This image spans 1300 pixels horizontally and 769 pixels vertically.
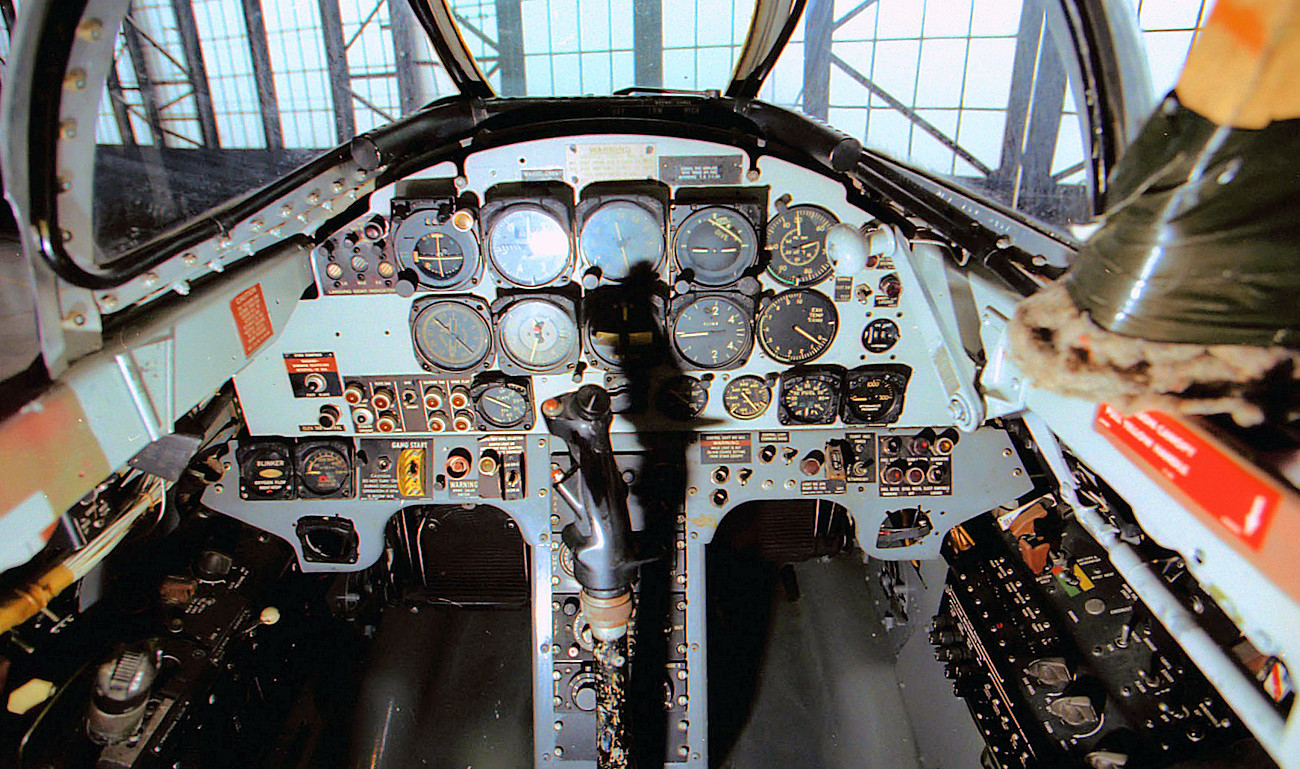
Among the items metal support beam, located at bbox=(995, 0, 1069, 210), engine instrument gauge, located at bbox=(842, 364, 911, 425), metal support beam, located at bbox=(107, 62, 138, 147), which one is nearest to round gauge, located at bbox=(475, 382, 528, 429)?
engine instrument gauge, located at bbox=(842, 364, 911, 425)

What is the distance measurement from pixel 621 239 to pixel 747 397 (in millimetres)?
786

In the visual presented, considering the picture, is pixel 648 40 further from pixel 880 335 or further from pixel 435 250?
pixel 880 335

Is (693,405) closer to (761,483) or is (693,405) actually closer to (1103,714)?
(761,483)

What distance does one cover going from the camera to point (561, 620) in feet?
8.18

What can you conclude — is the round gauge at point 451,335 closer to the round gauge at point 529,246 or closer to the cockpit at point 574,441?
the cockpit at point 574,441

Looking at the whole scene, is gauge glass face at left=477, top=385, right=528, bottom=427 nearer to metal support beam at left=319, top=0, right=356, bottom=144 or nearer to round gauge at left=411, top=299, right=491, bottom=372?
round gauge at left=411, top=299, right=491, bottom=372

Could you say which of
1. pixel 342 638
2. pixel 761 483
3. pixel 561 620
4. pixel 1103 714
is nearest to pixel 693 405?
pixel 761 483

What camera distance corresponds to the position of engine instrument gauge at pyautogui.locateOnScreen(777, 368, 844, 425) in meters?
2.35

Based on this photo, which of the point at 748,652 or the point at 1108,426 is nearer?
the point at 1108,426

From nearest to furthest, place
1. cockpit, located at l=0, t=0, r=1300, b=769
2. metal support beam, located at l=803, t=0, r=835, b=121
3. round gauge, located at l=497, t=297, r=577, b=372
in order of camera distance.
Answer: cockpit, located at l=0, t=0, r=1300, b=769, round gauge, located at l=497, t=297, r=577, b=372, metal support beam, located at l=803, t=0, r=835, b=121

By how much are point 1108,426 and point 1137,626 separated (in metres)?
1.60

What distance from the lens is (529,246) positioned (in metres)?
2.12

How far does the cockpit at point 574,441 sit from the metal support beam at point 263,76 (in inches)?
11.2

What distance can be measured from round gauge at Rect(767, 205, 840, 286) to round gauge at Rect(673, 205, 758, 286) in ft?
0.31
